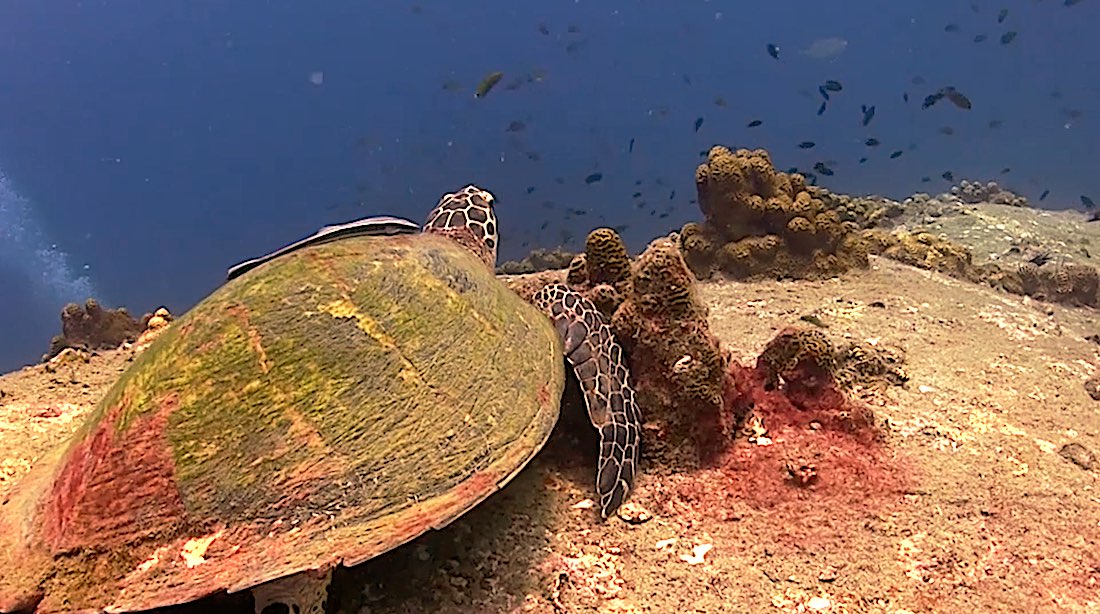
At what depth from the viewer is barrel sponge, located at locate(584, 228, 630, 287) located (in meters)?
4.21

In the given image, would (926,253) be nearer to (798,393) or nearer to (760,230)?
(760,230)

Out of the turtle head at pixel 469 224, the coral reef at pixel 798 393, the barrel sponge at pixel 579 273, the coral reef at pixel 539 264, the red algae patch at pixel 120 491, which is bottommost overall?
the coral reef at pixel 539 264

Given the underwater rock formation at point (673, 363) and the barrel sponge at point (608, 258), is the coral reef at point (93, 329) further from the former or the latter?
the underwater rock formation at point (673, 363)

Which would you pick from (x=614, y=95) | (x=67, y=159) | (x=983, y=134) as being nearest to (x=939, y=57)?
(x=983, y=134)

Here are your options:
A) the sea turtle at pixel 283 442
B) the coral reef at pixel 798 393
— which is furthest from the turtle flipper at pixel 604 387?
the coral reef at pixel 798 393

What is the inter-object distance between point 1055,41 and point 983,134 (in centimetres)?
3474

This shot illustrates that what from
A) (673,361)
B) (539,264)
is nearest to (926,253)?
(539,264)

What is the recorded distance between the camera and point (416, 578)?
273 centimetres

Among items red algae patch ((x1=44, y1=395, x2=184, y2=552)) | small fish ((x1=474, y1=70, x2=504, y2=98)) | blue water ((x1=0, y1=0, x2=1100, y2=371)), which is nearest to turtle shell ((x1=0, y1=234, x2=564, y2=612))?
red algae patch ((x1=44, y1=395, x2=184, y2=552))

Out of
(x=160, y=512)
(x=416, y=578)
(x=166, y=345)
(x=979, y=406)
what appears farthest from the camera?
(x=979, y=406)

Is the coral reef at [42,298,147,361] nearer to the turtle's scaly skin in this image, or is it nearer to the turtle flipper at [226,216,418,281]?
the turtle's scaly skin

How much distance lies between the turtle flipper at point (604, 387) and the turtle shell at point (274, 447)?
54 centimetres

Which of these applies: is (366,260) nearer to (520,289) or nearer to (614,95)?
(520,289)

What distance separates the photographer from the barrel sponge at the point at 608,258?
166 inches
